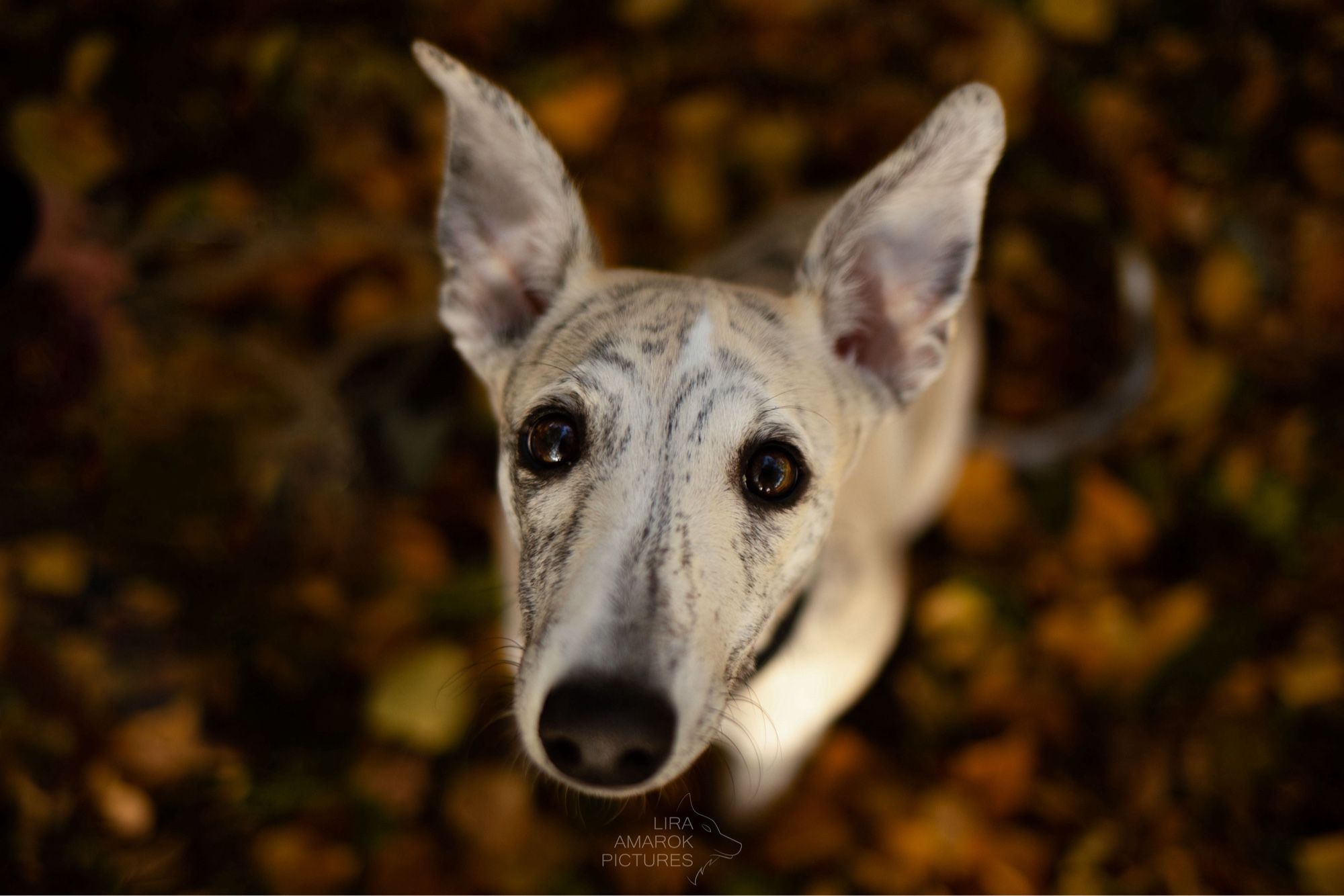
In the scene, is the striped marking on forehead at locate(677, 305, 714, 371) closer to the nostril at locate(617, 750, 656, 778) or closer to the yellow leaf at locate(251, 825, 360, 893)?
the nostril at locate(617, 750, 656, 778)

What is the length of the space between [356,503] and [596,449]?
213 cm

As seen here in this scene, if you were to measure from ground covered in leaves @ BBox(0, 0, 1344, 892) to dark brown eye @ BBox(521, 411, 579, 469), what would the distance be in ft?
4.20

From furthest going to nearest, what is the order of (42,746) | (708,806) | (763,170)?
(763,170)
(708,806)
(42,746)

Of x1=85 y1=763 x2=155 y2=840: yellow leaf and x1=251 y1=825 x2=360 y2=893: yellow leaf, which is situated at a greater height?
x1=85 y1=763 x2=155 y2=840: yellow leaf

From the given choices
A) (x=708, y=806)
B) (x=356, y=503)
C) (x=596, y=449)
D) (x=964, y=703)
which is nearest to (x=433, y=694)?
(x=356, y=503)

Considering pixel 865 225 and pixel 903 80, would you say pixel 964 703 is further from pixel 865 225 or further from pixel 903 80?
pixel 903 80

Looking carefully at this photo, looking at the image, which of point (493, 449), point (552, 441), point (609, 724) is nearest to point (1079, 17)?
point (493, 449)

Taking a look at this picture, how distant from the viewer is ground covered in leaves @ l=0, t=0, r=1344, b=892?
325cm

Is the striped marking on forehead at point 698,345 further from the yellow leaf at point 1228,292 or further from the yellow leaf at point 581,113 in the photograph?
the yellow leaf at point 1228,292

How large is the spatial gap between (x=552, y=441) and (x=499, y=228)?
697 millimetres

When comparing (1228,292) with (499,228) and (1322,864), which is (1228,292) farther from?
(499,228)

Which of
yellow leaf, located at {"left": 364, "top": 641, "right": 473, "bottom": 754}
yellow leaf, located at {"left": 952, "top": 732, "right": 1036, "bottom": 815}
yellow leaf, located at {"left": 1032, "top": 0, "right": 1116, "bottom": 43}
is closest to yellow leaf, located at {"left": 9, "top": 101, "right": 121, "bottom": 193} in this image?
yellow leaf, located at {"left": 364, "top": 641, "right": 473, "bottom": 754}

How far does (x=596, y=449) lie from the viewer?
1919 mm

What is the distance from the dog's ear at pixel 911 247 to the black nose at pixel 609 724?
1162mm
